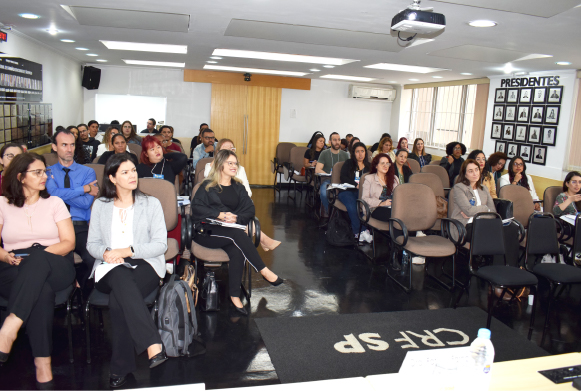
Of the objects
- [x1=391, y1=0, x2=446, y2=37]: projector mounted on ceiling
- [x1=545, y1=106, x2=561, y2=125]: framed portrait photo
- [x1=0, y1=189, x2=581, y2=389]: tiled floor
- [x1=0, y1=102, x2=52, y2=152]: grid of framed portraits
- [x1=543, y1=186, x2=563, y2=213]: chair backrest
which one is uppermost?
[x1=391, y1=0, x2=446, y2=37]: projector mounted on ceiling

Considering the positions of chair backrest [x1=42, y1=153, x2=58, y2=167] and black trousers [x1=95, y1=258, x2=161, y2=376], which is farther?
chair backrest [x1=42, y1=153, x2=58, y2=167]

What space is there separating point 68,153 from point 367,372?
317cm

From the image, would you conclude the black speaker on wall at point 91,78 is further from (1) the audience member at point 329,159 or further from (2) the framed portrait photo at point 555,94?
(2) the framed portrait photo at point 555,94

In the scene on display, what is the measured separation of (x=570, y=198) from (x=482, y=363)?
471cm

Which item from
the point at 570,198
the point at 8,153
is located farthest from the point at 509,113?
the point at 8,153

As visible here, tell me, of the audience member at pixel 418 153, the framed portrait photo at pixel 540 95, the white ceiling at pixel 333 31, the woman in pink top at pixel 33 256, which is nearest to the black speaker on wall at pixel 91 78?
the white ceiling at pixel 333 31

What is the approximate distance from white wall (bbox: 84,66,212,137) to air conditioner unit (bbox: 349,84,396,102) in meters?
3.84

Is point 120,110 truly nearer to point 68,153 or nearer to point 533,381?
point 68,153

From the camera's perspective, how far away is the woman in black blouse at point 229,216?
3.84 meters

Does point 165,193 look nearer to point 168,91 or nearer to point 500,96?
point 500,96

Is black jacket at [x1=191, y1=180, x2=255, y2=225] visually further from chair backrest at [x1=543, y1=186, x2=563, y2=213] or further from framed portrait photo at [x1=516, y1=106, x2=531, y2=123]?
framed portrait photo at [x1=516, y1=106, x2=531, y2=123]

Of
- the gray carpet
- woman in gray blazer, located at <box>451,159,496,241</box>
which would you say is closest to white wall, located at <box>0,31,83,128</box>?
the gray carpet

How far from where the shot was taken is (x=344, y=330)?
11.7ft

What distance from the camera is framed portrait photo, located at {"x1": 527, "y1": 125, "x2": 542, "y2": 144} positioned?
7.64m
